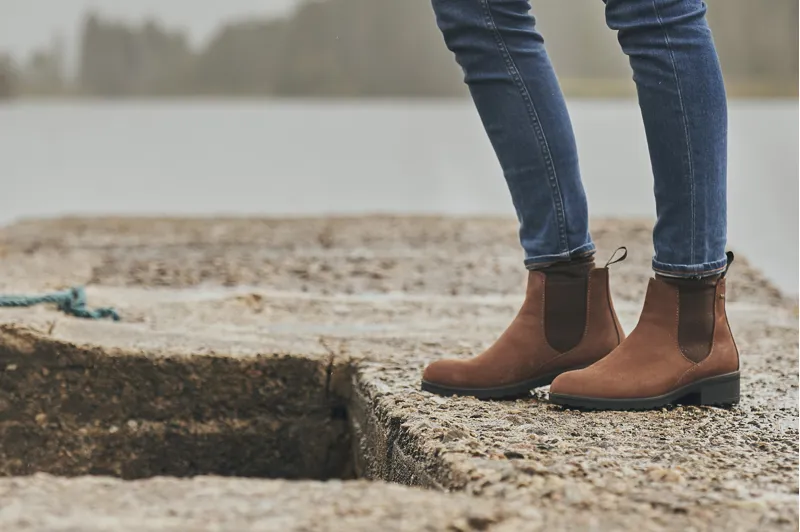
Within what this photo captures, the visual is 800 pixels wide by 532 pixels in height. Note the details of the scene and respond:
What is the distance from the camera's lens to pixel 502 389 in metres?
1.31

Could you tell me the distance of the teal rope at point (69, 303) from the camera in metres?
1.78

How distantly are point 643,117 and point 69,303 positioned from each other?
1.14 metres

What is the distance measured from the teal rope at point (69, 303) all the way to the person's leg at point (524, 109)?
0.88 meters

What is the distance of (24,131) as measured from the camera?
27.3 ft

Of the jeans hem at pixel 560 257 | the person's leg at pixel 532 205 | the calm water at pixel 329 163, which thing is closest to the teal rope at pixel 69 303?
the person's leg at pixel 532 205

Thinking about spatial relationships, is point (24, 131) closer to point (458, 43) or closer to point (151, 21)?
point (151, 21)

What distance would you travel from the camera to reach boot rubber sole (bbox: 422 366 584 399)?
1.31 meters

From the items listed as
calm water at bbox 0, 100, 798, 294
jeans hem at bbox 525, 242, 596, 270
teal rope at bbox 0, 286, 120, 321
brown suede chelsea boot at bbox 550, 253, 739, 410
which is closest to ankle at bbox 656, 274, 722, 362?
brown suede chelsea boot at bbox 550, 253, 739, 410

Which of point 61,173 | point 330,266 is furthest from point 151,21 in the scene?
point 330,266

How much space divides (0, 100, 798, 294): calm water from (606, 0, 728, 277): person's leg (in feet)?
6.00

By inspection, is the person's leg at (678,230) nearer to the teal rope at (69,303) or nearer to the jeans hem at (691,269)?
the jeans hem at (691,269)

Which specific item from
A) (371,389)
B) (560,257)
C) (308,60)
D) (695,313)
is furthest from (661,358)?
(308,60)

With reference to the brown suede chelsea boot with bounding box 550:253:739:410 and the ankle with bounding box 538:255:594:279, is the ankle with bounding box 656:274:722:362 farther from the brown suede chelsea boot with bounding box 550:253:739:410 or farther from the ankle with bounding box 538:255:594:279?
the ankle with bounding box 538:255:594:279

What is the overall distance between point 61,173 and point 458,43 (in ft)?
17.9
